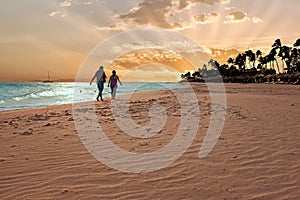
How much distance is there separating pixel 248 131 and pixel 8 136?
22.5ft

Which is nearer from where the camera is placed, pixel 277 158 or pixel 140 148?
pixel 277 158

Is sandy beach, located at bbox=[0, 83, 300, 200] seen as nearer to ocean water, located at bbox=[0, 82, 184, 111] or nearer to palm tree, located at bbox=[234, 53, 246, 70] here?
ocean water, located at bbox=[0, 82, 184, 111]

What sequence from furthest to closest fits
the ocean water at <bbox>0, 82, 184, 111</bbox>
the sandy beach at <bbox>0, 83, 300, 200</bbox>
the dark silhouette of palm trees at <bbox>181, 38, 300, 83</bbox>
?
the dark silhouette of palm trees at <bbox>181, 38, 300, 83</bbox> < the ocean water at <bbox>0, 82, 184, 111</bbox> < the sandy beach at <bbox>0, 83, 300, 200</bbox>

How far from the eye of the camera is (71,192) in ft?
14.6

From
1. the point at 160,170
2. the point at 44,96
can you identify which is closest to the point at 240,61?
the point at 44,96

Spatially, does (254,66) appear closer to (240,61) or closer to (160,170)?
(240,61)

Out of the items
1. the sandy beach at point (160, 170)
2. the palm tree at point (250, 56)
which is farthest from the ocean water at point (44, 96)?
the palm tree at point (250, 56)

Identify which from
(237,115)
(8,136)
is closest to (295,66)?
(237,115)

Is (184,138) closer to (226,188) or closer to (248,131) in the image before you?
(248,131)

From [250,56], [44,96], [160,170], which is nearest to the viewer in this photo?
[160,170]

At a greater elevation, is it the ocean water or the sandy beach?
the ocean water

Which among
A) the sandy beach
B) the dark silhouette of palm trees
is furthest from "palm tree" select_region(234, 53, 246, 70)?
the sandy beach

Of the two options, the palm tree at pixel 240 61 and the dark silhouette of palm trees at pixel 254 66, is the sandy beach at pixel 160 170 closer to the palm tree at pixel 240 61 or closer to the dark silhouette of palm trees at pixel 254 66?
the dark silhouette of palm trees at pixel 254 66

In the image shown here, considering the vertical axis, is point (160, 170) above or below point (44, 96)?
below
